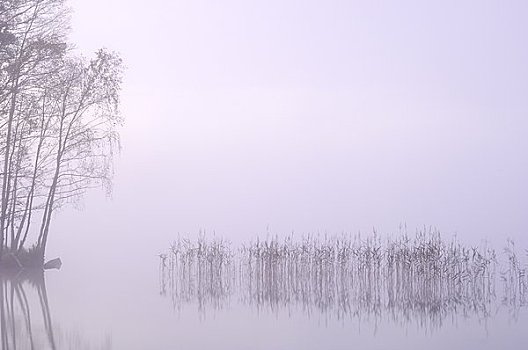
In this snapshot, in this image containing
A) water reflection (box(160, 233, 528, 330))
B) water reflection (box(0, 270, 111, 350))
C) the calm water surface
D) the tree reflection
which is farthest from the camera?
water reflection (box(160, 233, 528, 330))

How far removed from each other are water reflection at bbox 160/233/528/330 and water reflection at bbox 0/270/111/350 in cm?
250

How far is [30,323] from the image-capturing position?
10.4 metres

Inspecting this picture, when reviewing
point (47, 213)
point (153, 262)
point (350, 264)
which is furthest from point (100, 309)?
point (153, 262)

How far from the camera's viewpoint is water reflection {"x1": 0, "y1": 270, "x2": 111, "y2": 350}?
343 inches

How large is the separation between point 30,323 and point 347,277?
766 cm

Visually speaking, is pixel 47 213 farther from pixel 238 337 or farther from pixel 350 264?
pixel 238 337

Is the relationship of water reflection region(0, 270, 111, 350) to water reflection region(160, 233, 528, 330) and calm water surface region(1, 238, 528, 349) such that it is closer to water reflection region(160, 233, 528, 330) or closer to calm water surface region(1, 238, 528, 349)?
calm water surface region(1, 238, 528, 349)

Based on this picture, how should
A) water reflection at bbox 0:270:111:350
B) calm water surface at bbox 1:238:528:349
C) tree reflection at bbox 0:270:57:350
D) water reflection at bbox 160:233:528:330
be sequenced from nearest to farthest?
water reflection at bbox 0:270:111:350 < tree reflection at bbox 0:270:57:350 < calm water surface at bbox 1:238:528:349 < water reflection at bbox 160:233:528:330

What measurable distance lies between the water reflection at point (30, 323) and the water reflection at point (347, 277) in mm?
2498

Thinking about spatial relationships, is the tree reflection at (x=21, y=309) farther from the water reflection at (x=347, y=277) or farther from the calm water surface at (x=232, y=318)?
the water reflection at (x=347, y=277)

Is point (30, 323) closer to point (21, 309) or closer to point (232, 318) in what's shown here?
point (21, 309)

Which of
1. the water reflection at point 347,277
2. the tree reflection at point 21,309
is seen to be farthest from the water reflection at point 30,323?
the water reflection at point 347,277

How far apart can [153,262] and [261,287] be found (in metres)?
8.65

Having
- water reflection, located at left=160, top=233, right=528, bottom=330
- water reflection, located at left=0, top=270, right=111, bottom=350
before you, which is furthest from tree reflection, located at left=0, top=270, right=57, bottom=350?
water reflection, located at left=160, top=233, right=528, bottom=330
